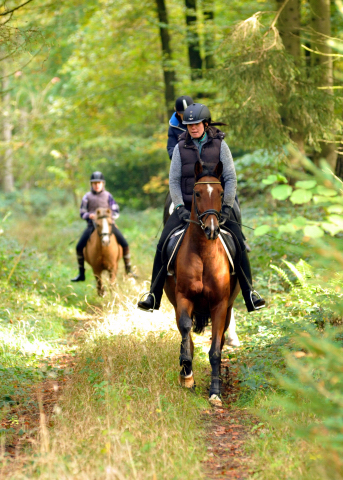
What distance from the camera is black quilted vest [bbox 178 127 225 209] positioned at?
268 inches

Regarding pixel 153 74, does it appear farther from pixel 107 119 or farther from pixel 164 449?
pixel 164 449

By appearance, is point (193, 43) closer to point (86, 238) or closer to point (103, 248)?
point (86, 238)

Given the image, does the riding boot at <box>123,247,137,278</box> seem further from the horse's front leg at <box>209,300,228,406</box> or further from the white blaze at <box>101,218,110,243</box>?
the horse's front leg at <box>209,300,228,406</box>

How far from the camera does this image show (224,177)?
673cm

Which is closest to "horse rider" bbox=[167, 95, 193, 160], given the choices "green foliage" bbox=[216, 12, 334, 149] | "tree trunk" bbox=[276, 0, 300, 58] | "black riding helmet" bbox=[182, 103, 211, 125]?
"black riding helmet" bbox=[182, 103, 211, 125]

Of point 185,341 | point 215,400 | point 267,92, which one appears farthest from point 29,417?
point 267,92

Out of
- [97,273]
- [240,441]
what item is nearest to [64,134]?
[97,273]

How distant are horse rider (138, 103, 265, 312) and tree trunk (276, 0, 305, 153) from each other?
15.8 ft

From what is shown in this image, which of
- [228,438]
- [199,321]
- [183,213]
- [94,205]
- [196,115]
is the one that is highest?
[196,115]

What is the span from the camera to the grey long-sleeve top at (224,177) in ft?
21.8

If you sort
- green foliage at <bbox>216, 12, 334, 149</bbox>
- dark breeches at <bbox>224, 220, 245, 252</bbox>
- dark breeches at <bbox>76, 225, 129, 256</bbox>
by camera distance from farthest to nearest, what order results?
1. dark breeches at <bbox>76, 225, 129, 256</bbox>
2. green foliage at <bbox>216, 12, 334, 149</bbox>
3. dark breeches at <bbox>224, 220, 245, 252</bbox>

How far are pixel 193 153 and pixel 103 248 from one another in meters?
6.11

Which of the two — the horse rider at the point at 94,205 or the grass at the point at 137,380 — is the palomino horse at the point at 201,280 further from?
the horse rider at the point at 94,205

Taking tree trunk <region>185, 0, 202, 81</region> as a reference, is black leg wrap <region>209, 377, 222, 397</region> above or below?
below
